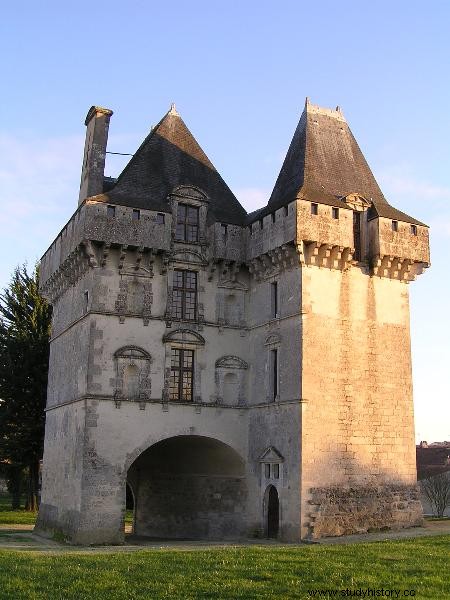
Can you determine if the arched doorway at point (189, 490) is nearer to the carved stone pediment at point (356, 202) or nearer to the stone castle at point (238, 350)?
the stone castle at point (238, 350)

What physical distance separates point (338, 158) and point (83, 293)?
413 inches

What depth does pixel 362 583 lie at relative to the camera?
1170 cm

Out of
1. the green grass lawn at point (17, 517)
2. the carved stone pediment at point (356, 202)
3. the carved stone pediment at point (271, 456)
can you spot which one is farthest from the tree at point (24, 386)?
the carved stone pediment at point (356, 202)

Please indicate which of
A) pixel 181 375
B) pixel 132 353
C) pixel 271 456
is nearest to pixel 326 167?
pixel 181 375

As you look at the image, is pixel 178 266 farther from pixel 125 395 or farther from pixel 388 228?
pixel 388 228

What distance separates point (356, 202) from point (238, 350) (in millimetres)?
6630

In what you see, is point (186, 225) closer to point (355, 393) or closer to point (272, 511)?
point (355, 393)

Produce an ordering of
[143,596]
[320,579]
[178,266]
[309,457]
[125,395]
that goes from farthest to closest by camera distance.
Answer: [178,266], [125,395], [309,457], [320,579], [143,596]

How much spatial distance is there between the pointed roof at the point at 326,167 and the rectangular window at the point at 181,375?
19.5 feet

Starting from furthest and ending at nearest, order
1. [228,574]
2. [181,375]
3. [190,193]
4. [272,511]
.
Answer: [190,193] → [181,375] → [272,511] → [228,574]

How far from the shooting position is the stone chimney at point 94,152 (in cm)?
2609

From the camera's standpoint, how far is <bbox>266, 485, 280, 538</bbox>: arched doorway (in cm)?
2383

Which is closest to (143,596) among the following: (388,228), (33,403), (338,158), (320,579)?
(320,579)

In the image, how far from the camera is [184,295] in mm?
25766
